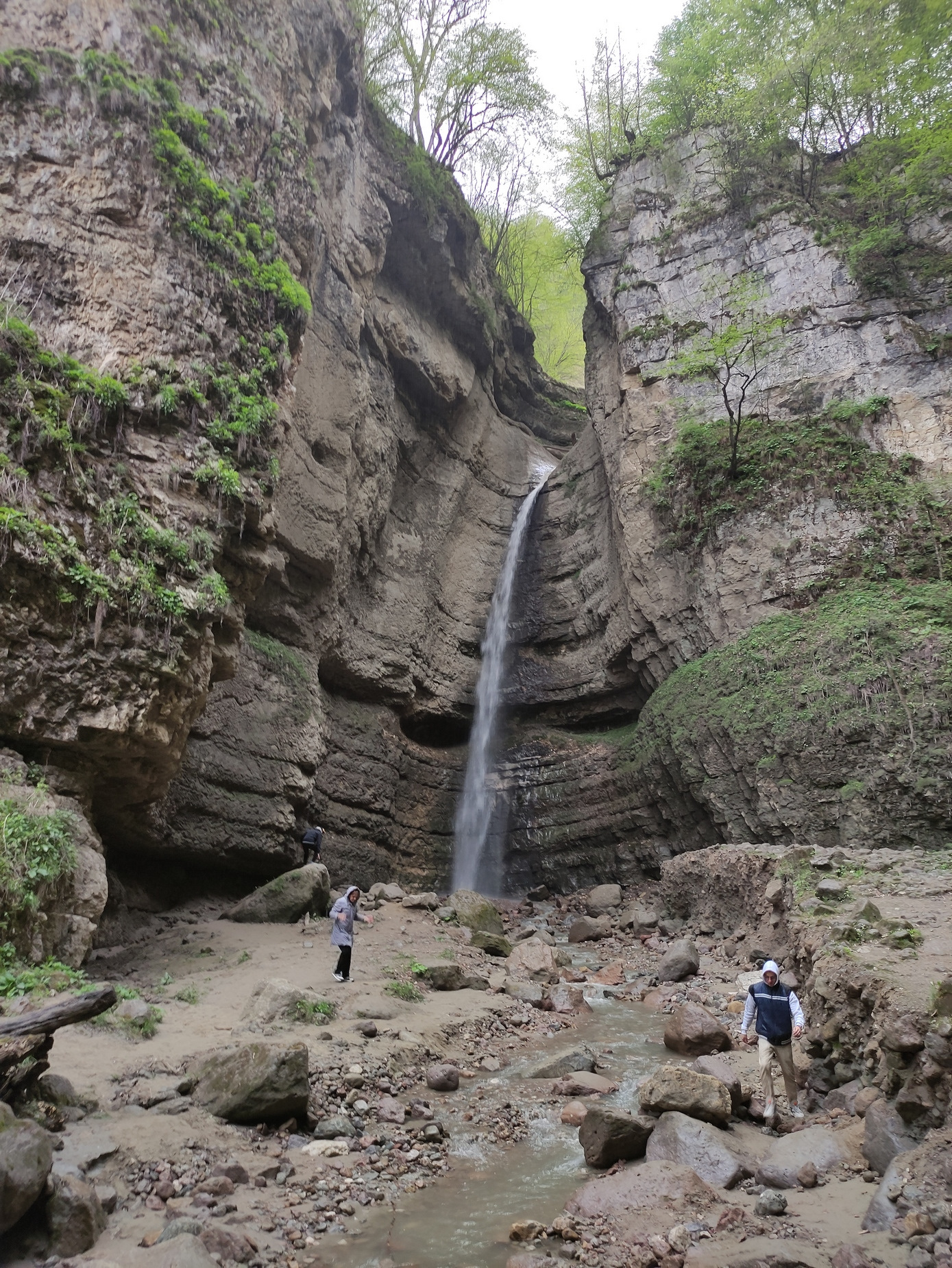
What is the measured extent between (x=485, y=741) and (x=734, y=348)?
1367cm

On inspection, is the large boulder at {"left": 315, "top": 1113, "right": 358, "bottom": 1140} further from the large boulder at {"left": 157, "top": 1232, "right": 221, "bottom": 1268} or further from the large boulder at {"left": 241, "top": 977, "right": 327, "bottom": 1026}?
the large boulder at {"left": 241, "top": 977, "right": 327, "bottom": 1026}

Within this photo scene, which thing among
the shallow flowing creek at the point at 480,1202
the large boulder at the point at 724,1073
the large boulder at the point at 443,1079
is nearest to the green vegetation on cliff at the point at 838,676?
Answer: the large boulder at the point at 724,1073

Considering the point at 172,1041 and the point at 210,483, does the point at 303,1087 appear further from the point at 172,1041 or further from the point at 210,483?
the point at 210,483

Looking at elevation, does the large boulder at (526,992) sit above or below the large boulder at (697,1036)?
below

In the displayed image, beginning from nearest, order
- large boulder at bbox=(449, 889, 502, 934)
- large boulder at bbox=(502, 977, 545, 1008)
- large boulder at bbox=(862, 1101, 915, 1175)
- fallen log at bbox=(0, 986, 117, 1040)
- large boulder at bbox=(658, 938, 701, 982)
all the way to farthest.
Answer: fallen log at bbox=(0, 986, 117, 1040)
large boulder at bbox=(862, 1101, 915, 1175)
large boulder at bbox=(502, 977, 545, 1008)
large boulder at bbox=(658, 938, 701, 982)
large boulder at bbox=(449, 889, 502, 934)

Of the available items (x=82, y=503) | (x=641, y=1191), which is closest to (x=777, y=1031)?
(x=641, y=1191)

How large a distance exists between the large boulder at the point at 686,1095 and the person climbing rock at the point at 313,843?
9.61 meters

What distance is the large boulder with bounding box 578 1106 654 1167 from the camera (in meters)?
5.37

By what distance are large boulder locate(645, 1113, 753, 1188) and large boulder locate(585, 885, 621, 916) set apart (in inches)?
427

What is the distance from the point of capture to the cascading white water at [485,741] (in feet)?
63.8

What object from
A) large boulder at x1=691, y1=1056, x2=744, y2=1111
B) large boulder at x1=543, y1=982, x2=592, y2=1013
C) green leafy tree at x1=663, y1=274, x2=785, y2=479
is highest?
green leafy tree at x1=663, y1=274, x2=785, y2=479

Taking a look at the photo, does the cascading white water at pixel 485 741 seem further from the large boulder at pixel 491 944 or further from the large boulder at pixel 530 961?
the large boulder at pixel 530 961

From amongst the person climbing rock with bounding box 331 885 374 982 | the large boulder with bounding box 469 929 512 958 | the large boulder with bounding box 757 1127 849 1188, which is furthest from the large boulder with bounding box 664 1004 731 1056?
the large boulder with bounding box 469 929 512 958

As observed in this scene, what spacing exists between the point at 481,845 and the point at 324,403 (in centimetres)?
1221
